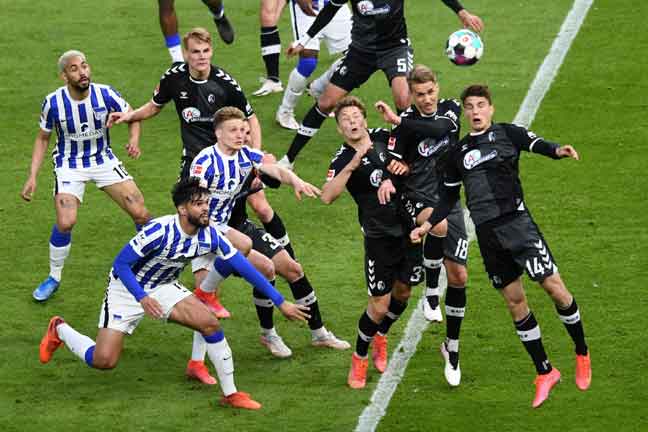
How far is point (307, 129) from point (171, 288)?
4.19m

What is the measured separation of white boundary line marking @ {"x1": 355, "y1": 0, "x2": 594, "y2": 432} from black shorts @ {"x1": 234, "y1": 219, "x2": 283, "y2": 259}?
128 cm

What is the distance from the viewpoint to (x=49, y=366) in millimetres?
10938

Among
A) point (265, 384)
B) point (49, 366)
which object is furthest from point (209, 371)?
point (49, 366)

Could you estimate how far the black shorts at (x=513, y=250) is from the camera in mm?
9508

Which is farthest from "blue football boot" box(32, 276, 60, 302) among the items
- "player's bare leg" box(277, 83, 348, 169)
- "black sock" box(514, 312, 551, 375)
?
"black sock" box(514, 312, 551, 375)

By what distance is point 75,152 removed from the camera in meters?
12.1

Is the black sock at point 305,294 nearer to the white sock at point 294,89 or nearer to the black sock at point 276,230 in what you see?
the black sock at point 276,230

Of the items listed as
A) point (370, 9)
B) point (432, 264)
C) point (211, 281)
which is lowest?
point (432, 264)

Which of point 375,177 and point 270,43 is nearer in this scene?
point 375,177

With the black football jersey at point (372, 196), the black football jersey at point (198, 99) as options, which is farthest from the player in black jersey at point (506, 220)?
the black football jersey at point (198, 99)

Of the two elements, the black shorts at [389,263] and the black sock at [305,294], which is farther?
the black sock at [305,294]

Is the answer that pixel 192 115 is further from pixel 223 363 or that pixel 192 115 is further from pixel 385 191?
Result: pixel 223 363

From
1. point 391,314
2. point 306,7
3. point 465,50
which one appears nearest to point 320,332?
point 391,314

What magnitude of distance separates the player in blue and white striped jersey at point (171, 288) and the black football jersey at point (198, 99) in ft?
5.67
